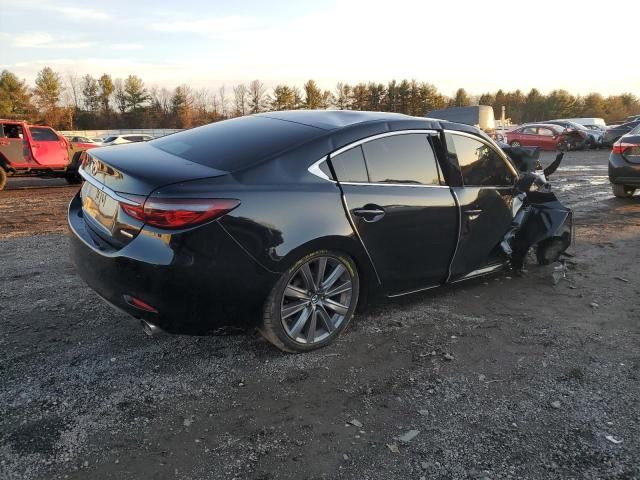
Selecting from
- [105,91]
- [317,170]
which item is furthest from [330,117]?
[105,91]

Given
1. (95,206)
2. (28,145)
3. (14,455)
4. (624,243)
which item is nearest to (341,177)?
(95,206)

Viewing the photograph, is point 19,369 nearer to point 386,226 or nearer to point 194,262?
point 194,262

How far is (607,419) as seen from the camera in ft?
8.82

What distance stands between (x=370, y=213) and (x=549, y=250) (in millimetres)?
2601

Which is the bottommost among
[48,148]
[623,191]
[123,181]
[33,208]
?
[33,208]

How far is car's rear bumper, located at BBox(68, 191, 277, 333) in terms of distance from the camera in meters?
2.72

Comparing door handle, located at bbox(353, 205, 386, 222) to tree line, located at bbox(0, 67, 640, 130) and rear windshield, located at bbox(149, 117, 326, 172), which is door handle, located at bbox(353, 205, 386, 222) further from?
tree line, located at bbox(0, 67, 640, 130)

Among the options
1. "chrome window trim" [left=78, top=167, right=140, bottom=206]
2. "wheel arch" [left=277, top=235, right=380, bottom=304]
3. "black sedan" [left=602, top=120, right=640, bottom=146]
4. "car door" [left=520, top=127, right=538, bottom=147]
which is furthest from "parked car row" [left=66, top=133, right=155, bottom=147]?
"black sedan" [left=602, top=120, right=640, bottom=146]

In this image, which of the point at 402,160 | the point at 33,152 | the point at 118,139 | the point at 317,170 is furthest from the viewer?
the point at 118,139

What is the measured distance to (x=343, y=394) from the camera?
9.56 feet

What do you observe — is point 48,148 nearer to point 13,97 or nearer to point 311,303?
point 311,303

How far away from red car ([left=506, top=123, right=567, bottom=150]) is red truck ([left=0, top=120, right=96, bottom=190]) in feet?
71.1

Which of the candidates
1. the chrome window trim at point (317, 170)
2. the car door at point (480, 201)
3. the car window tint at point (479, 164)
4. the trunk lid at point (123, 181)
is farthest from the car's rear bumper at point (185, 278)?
the car window tint at point (479, 164)

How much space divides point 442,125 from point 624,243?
3954mm
